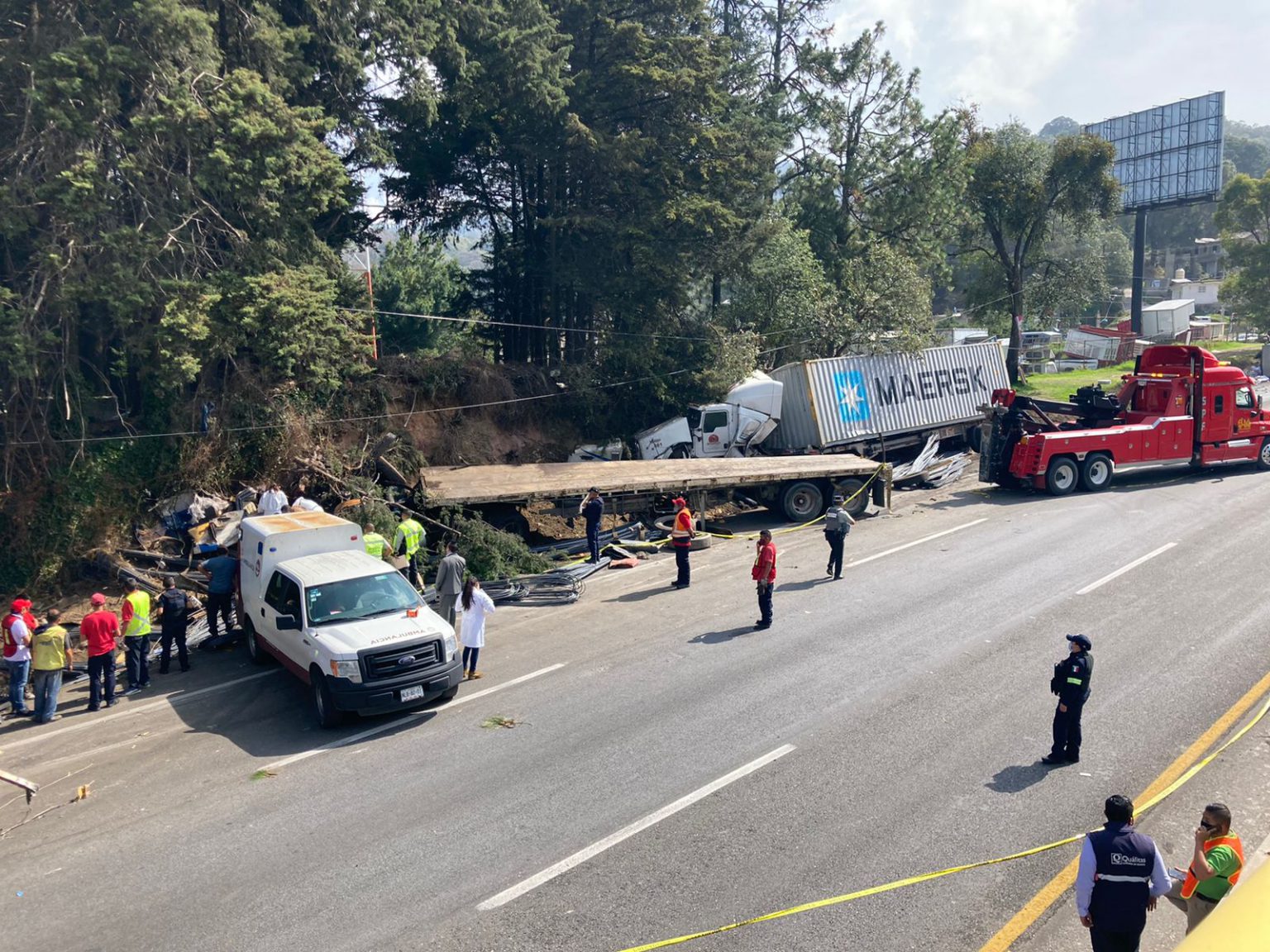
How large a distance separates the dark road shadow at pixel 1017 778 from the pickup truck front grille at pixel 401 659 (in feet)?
20.6

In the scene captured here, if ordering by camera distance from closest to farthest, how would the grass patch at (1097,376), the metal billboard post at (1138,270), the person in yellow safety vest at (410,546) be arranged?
the person in yellow safety vest at (410,546) → the grass patch at (1097,376) → the metal billboard post at (1138,270)

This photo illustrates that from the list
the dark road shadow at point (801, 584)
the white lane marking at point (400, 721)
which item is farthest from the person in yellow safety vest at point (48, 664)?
the dark road shadow at point (801, 584)

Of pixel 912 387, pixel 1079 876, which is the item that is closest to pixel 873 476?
pixel 912 387

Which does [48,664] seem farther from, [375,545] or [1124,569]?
[1124,569]

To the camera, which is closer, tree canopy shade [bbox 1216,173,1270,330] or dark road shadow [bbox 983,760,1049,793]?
dark road shadow [bbox 983,760,1049,793]

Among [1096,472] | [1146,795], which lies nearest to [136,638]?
[1146,795]

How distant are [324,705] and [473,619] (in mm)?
2189

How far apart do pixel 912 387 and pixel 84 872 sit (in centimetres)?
2470

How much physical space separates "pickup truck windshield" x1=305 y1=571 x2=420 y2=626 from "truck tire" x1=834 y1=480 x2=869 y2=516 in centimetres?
1258

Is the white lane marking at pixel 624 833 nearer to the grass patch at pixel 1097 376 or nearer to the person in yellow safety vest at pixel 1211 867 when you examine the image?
the person in yellow safety vest at pixel 1211 867

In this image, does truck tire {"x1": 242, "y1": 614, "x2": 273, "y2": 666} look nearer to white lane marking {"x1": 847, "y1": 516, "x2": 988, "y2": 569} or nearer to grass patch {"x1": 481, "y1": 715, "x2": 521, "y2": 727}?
grass patch {"x1": 481, "y1": 715, "x2": 521, "y2": 727}

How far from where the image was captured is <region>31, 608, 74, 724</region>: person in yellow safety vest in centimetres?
1195

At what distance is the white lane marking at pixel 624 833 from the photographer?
7.12 m

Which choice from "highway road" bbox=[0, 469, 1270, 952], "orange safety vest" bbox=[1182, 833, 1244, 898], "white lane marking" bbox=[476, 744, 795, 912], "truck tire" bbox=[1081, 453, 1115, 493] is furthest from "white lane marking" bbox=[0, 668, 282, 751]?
"truck tire" bbox=[1081, 453, 1115, 493]
